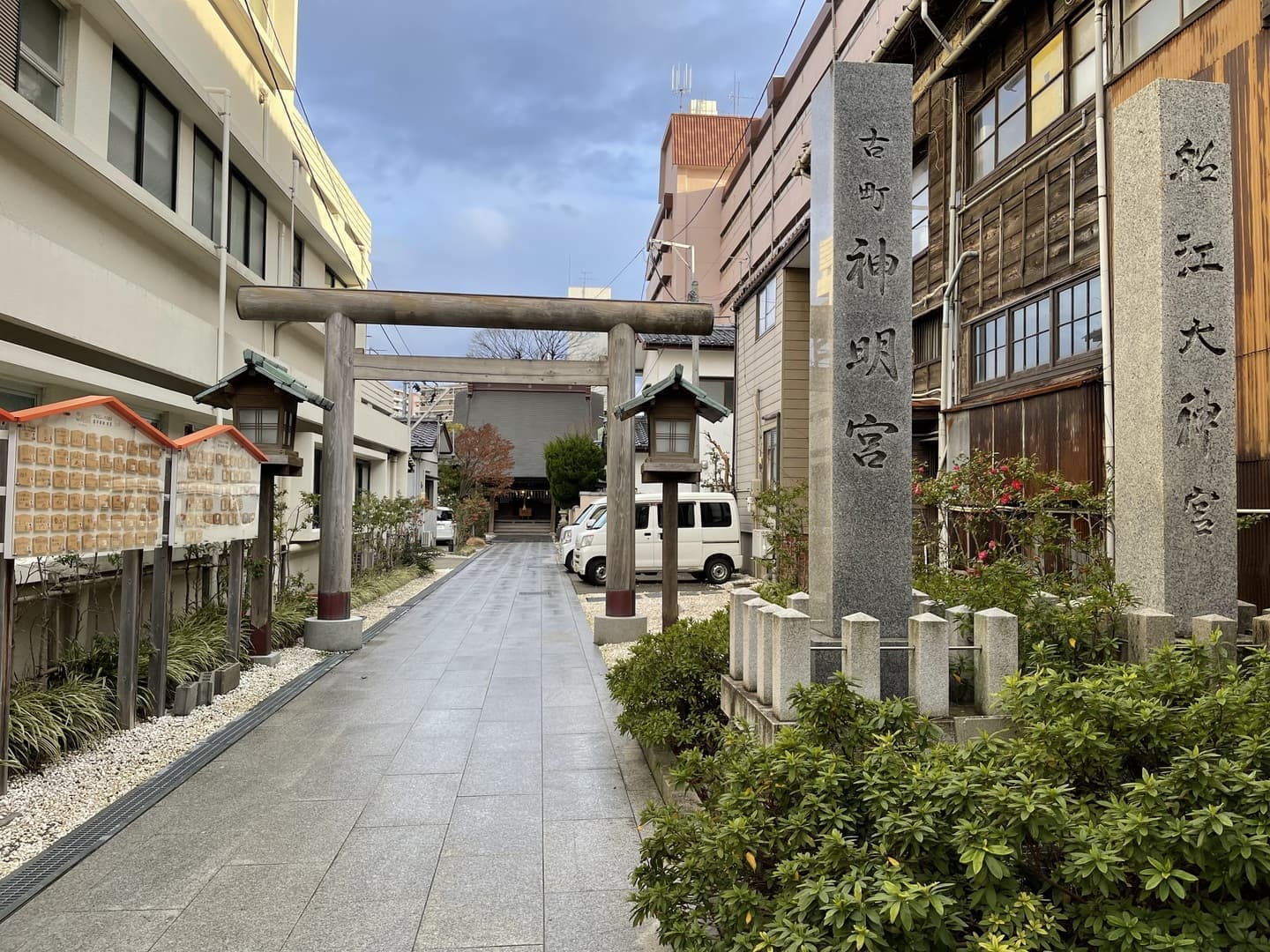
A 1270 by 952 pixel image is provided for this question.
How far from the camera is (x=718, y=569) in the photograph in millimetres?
17500

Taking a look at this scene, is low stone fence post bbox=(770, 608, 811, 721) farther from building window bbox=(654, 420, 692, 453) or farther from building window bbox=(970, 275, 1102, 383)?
building window bbox=(970, 275, 1102, 383)

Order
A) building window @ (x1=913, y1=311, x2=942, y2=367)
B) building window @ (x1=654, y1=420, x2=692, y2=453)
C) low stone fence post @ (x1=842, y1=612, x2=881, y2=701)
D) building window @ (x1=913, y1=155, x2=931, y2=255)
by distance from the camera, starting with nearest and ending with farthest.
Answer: low stone fence post @ (x1=842, y1=612, x2=881, y2=701) → building window @ (x1=654, y1=420, x2=692, y2=453) → building window @ (x1=913, y1=311, x2=942, y2=367) → building window @ (x1=913, y1=155, x2=931, y2=255)

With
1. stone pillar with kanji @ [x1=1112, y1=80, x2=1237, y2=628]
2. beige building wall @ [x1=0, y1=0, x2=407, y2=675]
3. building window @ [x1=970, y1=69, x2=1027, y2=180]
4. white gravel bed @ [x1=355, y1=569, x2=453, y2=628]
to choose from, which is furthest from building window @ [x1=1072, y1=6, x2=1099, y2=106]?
white gravel bed @ [x1=355, y1=569, x2=453, y2=628]

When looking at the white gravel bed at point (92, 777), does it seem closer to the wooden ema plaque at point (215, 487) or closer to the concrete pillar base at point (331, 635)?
the wooden ema plaque at point (215, 487)

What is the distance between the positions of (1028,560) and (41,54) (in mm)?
9164

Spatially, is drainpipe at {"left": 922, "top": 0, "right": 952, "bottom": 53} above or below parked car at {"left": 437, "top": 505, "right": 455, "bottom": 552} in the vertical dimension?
above

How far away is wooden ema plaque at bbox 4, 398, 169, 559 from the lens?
4633 mm

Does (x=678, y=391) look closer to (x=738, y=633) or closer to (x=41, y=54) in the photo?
(x=738, y=633)

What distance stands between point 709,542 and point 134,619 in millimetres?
12752

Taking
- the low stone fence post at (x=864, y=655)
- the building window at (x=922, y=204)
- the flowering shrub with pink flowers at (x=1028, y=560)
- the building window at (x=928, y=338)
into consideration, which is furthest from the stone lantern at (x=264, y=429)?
the building window at (x=922, y=204)

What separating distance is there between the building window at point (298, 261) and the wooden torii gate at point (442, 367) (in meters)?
4.40

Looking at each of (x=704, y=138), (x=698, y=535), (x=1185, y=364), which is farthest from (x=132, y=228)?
(x=704, y=138)

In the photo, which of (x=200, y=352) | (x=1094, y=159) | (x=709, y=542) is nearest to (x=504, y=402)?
(x=709, y=542)

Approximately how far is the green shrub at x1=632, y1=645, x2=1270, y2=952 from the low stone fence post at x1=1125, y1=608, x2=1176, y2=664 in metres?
1.24
